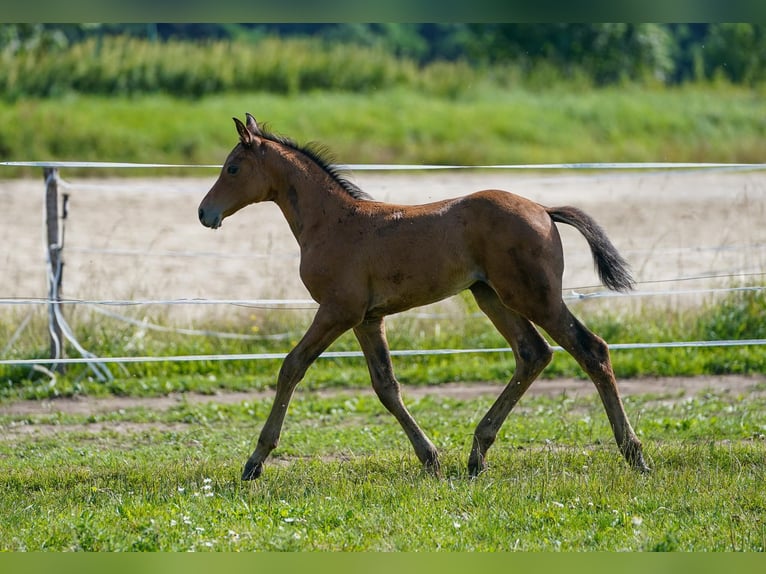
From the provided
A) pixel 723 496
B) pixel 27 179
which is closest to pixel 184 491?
pixel 723 496

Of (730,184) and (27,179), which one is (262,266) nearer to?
(27,179)

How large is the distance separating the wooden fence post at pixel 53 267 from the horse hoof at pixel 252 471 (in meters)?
3.52

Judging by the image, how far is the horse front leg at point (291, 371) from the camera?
650 cm

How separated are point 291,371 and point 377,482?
32.5 inches

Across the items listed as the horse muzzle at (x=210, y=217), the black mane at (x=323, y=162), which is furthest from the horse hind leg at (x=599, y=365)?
the horse muzzle at (x=210, y=217)

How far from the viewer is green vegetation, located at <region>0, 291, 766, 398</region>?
9.59 metres

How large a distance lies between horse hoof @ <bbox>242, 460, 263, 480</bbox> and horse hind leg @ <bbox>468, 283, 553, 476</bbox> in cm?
127

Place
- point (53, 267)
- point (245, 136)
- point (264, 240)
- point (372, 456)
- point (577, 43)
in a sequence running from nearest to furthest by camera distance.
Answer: point (245, 136) < point (372, 456) < point (53, 267) < point (264, 240) < point (577, 43)

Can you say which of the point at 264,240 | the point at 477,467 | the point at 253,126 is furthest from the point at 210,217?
the point at 264,240

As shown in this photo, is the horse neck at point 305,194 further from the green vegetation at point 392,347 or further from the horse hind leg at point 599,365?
the green vegetation at point 392,347

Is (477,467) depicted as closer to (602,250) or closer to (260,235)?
(602,250)

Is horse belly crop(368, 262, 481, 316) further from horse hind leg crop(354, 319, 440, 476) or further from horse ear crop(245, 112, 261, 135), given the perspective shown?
horse ear crop(245, 112, 261, 135)

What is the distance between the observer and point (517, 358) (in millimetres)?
6797

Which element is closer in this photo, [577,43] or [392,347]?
[392,347]
